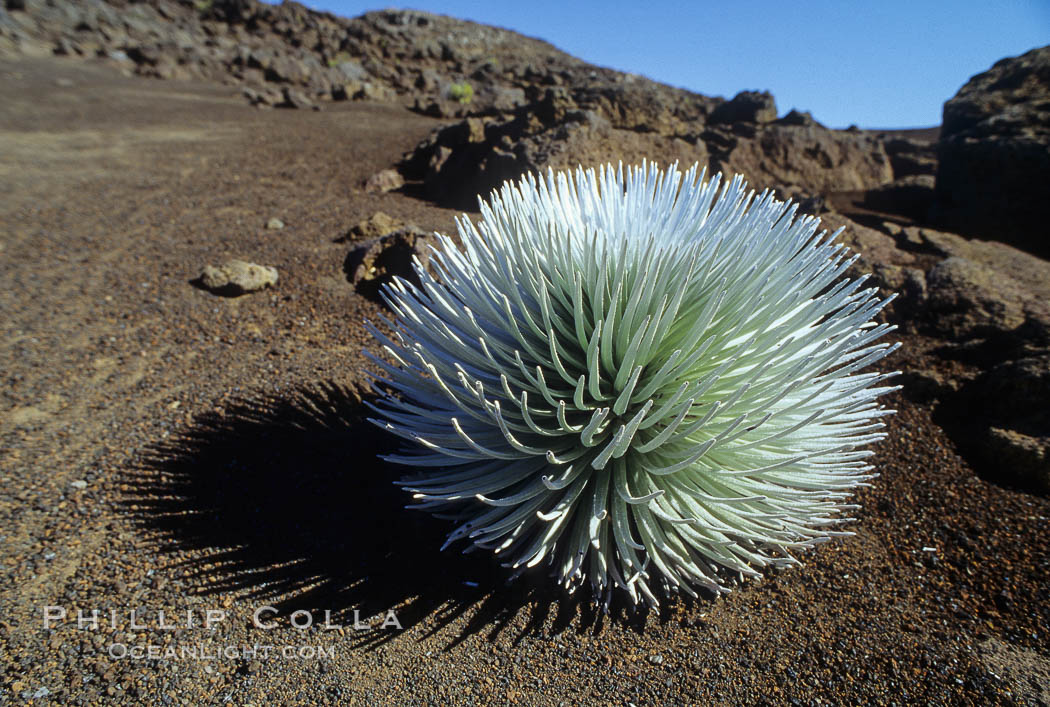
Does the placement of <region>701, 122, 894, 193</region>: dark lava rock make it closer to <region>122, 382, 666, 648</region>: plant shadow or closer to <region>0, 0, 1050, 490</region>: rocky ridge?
<region>0, 0, 1050, 490</region>: rocky ridge

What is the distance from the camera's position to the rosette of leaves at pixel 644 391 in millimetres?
1252

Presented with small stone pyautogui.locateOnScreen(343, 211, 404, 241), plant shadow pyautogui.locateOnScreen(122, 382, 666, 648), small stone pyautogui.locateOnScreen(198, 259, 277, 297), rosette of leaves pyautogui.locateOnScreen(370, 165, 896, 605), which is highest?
rosette of leaves pyautogui.locateOnScreen(370, 165, 896, 605)

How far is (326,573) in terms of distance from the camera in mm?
1446

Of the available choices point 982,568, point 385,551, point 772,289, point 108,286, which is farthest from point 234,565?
point 108,286

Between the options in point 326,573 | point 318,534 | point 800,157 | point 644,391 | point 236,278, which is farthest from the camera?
point 800,157

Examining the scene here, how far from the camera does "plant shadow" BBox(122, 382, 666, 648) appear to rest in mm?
1390

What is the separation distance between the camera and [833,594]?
4.81ft

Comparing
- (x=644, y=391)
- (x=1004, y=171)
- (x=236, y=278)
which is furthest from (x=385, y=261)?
(x=1004, y=171)

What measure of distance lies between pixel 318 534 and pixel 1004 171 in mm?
5151

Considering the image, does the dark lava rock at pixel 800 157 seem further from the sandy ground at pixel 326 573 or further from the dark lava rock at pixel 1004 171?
the sandy ground at pixel 326 573

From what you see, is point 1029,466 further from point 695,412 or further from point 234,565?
point 234,565

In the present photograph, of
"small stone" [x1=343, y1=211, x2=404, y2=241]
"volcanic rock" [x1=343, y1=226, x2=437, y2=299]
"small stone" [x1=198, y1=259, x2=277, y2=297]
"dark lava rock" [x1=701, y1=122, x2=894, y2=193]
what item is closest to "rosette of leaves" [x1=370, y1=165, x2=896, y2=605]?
"volcanic rock" [x1=343, y1=226, x2=437, y2=299]

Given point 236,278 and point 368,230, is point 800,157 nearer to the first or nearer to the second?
point 368,230

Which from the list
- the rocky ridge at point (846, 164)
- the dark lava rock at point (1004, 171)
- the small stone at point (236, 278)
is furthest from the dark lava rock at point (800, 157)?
the small stone at point (236, 278)
